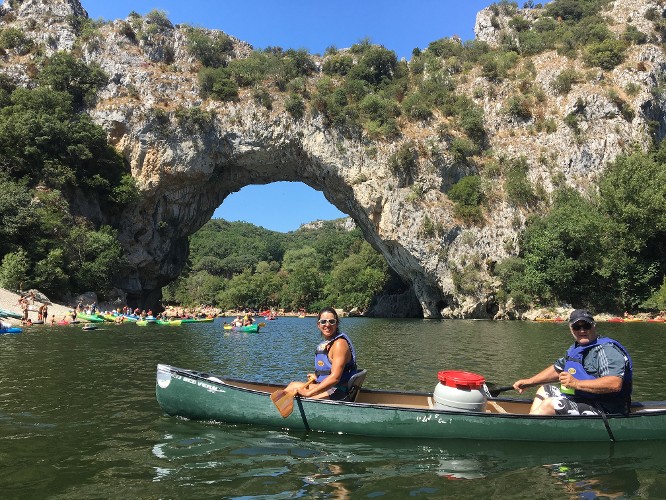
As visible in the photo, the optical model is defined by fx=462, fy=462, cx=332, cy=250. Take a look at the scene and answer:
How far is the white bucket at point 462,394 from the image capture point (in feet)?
20.1

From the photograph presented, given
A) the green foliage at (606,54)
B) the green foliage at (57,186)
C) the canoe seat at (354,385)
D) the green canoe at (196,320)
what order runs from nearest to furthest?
the canoe seat at (354,385) → the green foliage at (57,186) → the green canoe at (196,320) → the green foliage at (606,54)

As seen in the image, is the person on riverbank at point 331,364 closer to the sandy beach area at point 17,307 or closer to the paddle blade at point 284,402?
the paddle blade at point 284,402

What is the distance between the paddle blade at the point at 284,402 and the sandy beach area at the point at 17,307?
23.2m

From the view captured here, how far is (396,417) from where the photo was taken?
20.1 ft

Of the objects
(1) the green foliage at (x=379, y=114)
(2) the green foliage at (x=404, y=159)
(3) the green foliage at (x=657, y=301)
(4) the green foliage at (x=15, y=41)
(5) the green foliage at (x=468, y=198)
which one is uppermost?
(4) the green foliage at (x=15, y=41)

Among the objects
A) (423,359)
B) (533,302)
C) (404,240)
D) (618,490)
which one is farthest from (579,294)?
(618,490)

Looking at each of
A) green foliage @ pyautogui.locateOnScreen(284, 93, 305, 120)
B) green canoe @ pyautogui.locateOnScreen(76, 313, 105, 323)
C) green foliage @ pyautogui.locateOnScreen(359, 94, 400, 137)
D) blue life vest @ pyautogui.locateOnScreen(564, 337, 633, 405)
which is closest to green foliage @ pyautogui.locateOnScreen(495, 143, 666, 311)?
green foliage @ pyautogui.locateOnScreen(359, 94, 400, 137)

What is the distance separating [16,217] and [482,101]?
3919 cm

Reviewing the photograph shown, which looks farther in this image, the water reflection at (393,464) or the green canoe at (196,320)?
the green canoe at (196,320)

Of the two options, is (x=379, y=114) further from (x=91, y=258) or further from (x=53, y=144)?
(x=91, y=258)

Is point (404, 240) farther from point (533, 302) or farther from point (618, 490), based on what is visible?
point (618, 490)

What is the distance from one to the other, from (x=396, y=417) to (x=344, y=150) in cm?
3557

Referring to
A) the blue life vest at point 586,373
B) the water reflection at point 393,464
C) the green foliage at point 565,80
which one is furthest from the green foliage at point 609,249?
the water reflection at point 393,464

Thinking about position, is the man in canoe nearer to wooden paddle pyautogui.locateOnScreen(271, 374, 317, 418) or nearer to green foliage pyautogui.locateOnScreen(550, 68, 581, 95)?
wooden paddle pyautogui.locateOnScreen(271, 374, 317, 418)
